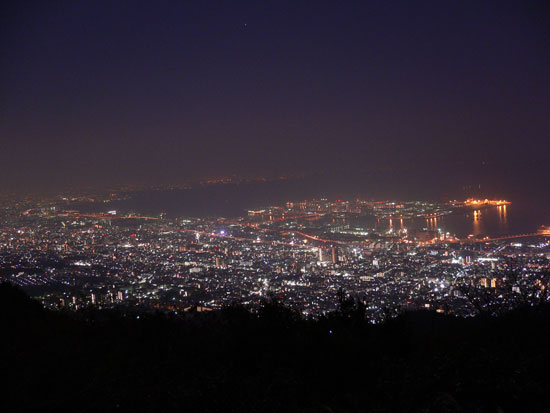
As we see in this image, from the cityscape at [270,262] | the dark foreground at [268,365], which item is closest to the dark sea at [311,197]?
the cityscape at [270,262]

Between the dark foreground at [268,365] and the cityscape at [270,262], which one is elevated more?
the dark foreground at [268,365]

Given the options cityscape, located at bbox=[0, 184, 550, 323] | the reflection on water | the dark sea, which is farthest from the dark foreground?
the dark sea

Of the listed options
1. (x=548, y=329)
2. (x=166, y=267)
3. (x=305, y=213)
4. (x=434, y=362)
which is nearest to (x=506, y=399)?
(x=434, y=362)

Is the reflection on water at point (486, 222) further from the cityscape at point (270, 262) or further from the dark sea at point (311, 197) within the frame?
the cityscape at point (270, 262)

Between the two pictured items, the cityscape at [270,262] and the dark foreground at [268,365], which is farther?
the cityscape at [270,262]

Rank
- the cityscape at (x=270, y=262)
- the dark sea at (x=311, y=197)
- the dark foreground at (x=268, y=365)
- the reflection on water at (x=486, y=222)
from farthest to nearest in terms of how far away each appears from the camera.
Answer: the dark sea at (x=311, y=197)
the reflection on water at (x=486, y=222)
the cityscape at (x=270, y=262)
the dark foreground at (x=268, y=365)

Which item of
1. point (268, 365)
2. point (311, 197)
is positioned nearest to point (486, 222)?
point (311, 197)

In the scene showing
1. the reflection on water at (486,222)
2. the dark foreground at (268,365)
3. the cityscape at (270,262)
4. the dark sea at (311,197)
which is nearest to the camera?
the dark foreground at (268,365)
